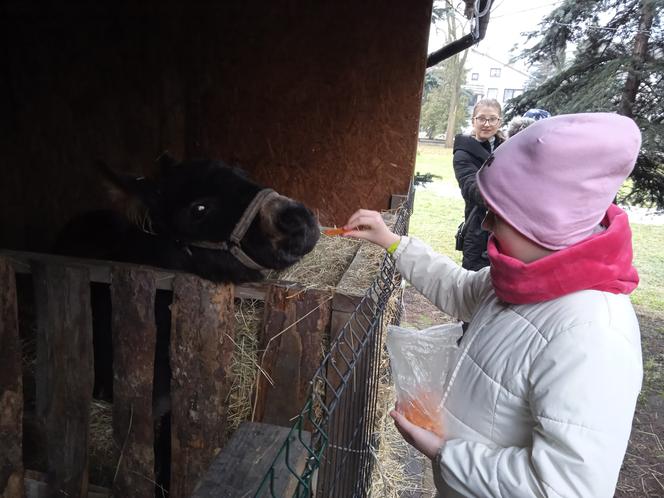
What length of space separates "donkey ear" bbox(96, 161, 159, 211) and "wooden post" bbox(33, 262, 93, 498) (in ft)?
1.82

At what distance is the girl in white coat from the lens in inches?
43.6

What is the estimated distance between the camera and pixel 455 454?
1.33 m

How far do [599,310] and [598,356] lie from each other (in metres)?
0.13

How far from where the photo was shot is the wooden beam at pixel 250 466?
1188 mm

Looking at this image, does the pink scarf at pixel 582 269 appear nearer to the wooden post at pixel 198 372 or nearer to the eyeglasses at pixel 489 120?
the wooden post at pixel 198 372

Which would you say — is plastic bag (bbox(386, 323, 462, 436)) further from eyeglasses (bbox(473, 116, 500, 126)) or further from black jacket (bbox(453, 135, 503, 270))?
eyeglasses (bbox(473, 116, 500, 126))

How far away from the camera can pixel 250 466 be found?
50.8 inches

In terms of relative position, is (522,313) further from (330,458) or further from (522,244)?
(330,458)

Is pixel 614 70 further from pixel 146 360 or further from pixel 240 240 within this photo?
pixel 146 360

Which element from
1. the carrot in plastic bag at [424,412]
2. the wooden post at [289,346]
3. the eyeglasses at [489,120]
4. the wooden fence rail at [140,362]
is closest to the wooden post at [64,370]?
the wooden fence rail at [140,362]

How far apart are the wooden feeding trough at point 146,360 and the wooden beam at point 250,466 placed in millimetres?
777

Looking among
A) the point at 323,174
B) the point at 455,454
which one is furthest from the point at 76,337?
the point at 323,174

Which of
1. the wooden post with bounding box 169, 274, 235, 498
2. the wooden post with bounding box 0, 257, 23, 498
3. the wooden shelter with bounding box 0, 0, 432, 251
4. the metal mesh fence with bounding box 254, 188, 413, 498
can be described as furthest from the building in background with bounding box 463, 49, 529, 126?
the wooden post with bounding box 0, 257, 23, 498

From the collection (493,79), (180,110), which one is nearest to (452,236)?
(180,110)
